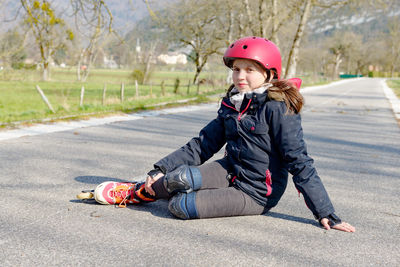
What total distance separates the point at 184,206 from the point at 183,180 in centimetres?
19

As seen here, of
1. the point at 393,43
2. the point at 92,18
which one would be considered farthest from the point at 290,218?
the point at 393,43

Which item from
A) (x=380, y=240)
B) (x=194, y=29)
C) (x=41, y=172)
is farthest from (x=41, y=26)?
(x=194, y=29)

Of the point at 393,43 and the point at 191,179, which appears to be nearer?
the point at 191,179

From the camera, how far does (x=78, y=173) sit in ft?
15.3

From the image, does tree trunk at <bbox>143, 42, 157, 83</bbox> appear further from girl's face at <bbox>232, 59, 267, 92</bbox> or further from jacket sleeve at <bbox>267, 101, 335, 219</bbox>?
jacket sleeve at <bbox>267, 101, 335, 219</bbox>

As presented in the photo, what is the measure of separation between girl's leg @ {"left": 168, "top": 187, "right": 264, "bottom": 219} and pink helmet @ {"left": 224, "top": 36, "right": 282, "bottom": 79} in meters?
0.98

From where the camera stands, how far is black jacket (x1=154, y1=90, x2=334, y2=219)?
10.1ft

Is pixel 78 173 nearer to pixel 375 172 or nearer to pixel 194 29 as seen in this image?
pixel 375 172

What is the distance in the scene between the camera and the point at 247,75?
329cm

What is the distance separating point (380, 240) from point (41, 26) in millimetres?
5961

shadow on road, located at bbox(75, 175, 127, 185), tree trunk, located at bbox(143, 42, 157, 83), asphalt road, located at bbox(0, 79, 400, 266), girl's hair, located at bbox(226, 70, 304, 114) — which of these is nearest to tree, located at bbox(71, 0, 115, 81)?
asphalt road, located at bbox(0, 79, 400, 266)

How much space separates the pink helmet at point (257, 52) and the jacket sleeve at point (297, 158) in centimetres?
32

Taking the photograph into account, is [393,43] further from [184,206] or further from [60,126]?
[184,206]

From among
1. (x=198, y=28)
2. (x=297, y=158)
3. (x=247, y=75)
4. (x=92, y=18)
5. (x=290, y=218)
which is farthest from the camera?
(x=198, y=28)
